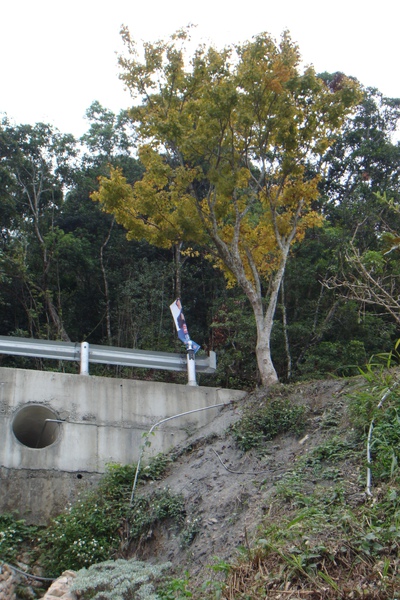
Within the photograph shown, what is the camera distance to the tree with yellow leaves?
1127 centimetres

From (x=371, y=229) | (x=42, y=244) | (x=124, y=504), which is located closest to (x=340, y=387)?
(x=124, y=504)

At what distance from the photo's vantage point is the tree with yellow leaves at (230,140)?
37.0 feet

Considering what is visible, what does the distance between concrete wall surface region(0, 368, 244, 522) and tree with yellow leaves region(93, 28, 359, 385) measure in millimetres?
2189

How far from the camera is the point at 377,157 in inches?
A: 805

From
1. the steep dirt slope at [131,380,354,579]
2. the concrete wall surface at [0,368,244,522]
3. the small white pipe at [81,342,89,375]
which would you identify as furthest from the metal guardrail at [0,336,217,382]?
the steep dirt slope at [131,380,354,579]

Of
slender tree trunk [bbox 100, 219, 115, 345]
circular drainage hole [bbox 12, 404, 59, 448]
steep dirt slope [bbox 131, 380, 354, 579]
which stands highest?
slender tree trunk [bbox 100, 219, 115, 345]

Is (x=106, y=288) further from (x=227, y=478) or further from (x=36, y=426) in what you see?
(x=227, y=478)

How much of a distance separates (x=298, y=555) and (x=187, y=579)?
1.49 meters

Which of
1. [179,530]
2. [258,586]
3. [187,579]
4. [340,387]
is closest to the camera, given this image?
[258,586]

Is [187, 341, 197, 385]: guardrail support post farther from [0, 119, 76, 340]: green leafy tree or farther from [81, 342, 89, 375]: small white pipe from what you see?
[0, 119, 76, 340]: green leafy tree

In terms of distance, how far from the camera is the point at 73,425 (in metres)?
9.27

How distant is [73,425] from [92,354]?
1.31 metres

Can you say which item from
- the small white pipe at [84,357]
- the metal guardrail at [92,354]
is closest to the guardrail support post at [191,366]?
the metal guardrail at [92,354]

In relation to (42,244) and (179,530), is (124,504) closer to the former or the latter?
(179,530)
